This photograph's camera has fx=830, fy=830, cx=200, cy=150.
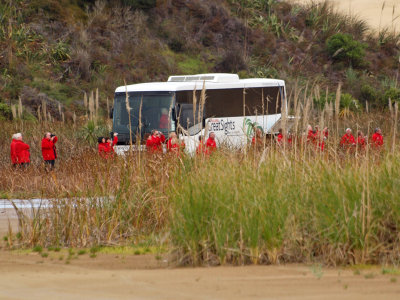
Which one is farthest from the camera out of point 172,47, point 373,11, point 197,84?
point 373,11

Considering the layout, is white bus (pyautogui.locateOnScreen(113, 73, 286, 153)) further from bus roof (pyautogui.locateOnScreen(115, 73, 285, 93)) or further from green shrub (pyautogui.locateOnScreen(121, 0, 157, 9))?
green shrub (pyautogui.locateOnScreen(121, 0, 157, 9))

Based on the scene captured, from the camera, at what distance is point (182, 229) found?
806 centimetres

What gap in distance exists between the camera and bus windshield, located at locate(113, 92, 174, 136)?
23.1m

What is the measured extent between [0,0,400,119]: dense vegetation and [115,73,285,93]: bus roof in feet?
24.0

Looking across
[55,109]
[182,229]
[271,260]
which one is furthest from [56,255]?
[55,109]

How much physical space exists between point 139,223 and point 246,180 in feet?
6.56

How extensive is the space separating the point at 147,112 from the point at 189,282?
1655 centimetres

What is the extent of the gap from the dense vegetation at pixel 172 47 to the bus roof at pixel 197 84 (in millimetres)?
7317

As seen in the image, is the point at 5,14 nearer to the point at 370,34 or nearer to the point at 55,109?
the point at 55,109

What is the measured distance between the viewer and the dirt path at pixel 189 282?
6.82 m

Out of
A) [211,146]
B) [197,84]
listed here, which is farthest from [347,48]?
[211,146]

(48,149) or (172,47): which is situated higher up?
(172,47)

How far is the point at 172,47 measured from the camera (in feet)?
141

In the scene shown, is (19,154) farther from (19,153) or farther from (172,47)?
(172,47)
